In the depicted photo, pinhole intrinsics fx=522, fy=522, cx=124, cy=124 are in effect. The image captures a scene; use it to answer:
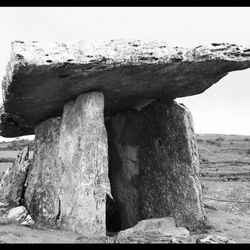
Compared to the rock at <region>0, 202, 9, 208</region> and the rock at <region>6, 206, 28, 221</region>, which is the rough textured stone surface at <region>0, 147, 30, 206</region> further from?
the rock at <region>6, 206, 28, 221</region>

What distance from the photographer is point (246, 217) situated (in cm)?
1277

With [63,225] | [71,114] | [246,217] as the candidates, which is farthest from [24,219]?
[246,217]

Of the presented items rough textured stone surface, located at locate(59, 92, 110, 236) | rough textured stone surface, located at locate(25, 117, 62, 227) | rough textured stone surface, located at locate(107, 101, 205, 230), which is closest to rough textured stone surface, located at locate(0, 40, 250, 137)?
rough textured stone surface, located at locate(59, 92, 110, 236)

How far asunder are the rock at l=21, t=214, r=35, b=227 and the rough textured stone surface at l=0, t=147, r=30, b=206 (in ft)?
3.21

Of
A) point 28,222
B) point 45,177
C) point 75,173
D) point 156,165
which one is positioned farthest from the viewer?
point 156,165

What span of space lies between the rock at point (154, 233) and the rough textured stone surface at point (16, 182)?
3405 mm

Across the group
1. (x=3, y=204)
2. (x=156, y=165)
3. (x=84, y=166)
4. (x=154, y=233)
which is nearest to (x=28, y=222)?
(x=3, y=204)

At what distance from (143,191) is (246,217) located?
2.69 meters

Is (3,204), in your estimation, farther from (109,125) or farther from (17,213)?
(109,125)

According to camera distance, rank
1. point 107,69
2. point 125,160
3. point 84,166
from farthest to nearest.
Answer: point 125,160 < point 84,166 < point 107,69

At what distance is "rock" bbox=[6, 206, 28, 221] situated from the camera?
34.3 feet

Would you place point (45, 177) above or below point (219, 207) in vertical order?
below

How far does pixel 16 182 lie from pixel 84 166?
293 cm

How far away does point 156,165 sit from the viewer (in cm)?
1201
